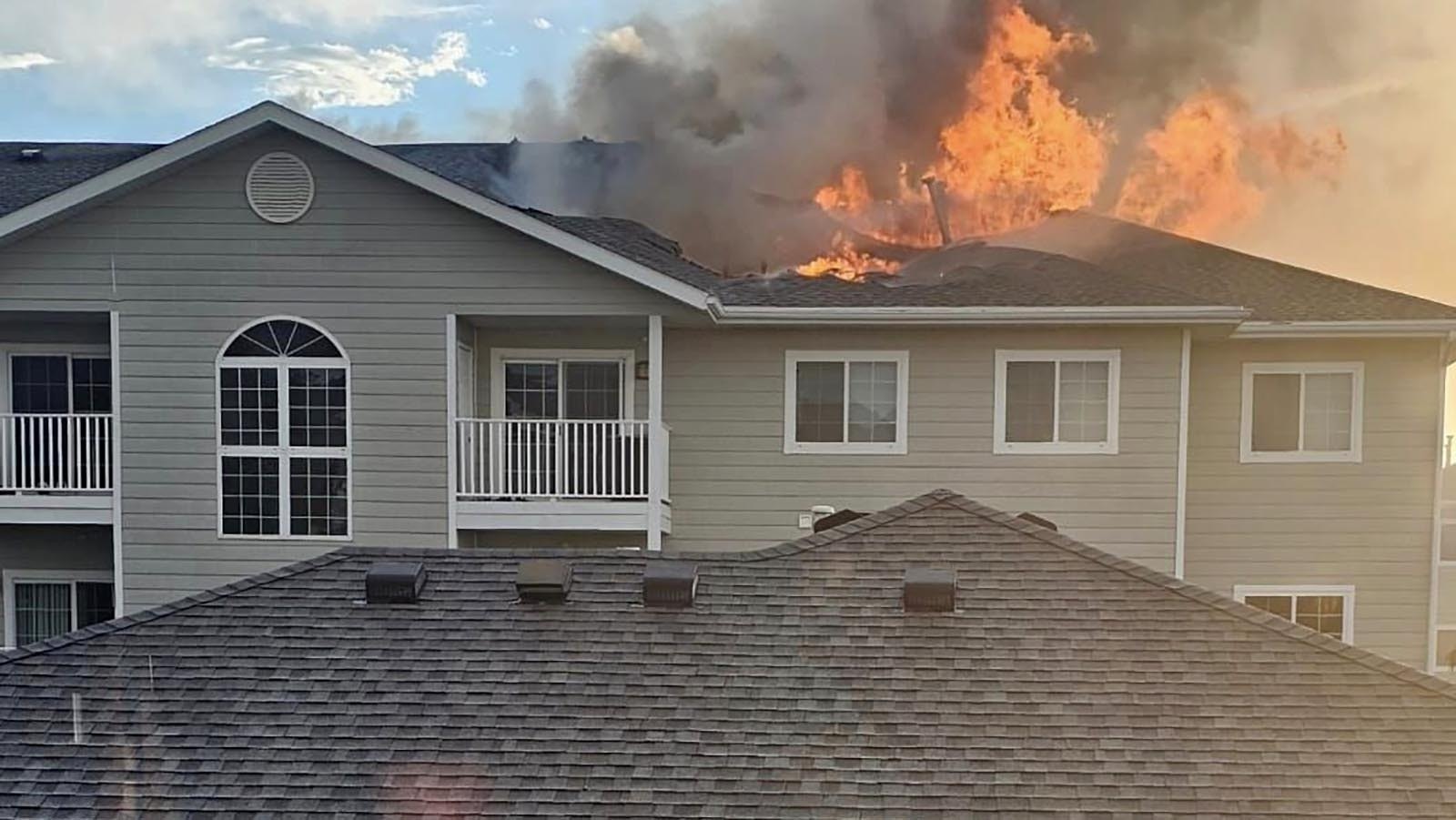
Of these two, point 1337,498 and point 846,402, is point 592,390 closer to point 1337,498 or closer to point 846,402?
point 846,402

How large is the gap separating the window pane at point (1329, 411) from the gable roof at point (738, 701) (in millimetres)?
5715

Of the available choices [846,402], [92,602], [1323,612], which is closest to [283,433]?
[92,602]

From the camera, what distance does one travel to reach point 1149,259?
46.4ft

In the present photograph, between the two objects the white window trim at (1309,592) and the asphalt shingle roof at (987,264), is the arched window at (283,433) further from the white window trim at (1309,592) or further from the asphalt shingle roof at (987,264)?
the white window trim at (1309,592)

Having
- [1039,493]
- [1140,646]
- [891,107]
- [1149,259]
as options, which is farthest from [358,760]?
[891,107]

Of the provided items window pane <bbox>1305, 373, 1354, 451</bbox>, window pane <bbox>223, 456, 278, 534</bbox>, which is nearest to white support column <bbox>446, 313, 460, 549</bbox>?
window pane <bbox>223, 456, 278, 534</bbox>

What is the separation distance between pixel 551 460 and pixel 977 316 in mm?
4643

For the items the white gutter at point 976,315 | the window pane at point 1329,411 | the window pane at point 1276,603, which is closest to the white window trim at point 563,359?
the white gutter at point 976,315

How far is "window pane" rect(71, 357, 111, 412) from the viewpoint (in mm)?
11812

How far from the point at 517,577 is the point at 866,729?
2.53m

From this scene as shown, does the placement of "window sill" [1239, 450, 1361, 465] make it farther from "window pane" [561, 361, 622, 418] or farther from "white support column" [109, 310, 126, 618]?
"white support column" [109, 310, 126, 618]

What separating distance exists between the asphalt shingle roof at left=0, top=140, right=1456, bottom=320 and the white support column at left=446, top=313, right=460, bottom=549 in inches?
59.2

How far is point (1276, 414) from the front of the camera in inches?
453

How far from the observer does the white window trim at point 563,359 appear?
11.6m
